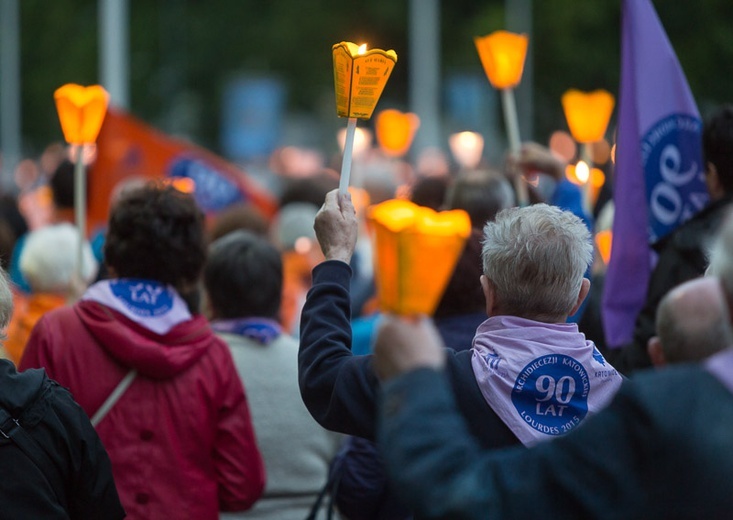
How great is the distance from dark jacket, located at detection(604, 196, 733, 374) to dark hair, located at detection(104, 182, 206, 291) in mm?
1559

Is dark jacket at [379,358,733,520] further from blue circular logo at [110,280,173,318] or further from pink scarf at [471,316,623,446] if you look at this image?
blue circular logo at [110,280,173,318]

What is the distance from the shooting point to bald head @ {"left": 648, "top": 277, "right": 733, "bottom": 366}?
215 cm

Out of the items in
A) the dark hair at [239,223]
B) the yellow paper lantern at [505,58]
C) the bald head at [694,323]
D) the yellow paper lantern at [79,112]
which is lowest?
the dark hair at [239,223]

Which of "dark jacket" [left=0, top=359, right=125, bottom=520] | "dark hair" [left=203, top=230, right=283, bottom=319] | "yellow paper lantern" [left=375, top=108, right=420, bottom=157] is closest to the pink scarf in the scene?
"dark jacket" [left=0, top=359, right=125, bottom=520]

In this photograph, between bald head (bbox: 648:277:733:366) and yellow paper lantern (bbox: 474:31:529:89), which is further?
yellow paper lantern (bbox: 474:31:529:89)

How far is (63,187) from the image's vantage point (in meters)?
6.45

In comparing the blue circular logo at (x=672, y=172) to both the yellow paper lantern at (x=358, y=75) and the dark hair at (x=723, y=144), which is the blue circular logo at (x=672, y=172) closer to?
the dark hair at (x=723, y=144)

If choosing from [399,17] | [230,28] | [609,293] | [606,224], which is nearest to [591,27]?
[399,17]

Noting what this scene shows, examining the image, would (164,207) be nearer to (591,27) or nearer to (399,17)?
(591,27)

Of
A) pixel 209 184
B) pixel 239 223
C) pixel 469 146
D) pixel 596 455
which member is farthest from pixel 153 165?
pixel 596 455

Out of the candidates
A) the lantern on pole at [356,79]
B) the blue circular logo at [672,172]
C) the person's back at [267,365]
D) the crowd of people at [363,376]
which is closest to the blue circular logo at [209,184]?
the crowd of people at [363,376]

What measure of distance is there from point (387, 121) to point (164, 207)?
5.34 metres

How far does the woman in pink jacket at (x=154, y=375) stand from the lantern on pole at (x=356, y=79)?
3.65 ft

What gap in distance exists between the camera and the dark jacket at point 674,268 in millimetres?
4242
